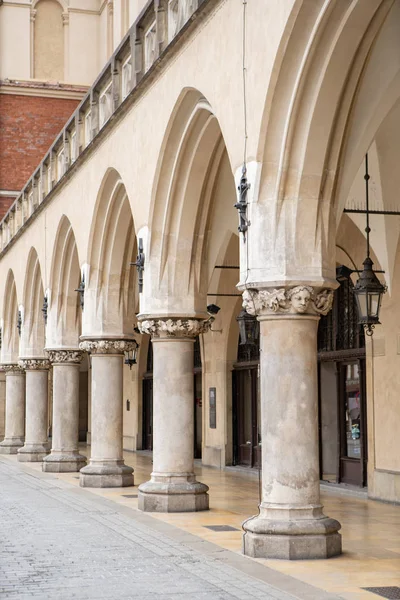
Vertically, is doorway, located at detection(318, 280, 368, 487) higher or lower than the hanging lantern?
lower

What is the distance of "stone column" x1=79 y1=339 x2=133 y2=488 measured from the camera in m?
17.3

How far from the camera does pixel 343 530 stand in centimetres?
1203

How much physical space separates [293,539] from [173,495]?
13.9 ft

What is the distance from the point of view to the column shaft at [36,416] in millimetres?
24375

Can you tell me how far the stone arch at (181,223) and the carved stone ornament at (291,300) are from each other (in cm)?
391

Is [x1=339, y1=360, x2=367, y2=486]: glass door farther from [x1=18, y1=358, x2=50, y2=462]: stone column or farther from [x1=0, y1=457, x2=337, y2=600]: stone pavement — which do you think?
[x1=18, y1=358, x2=50, y2=462]: stone column

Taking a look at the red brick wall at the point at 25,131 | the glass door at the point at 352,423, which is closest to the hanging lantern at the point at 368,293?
the glass door at the point at 352,423

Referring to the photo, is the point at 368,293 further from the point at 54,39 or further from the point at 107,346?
the point at 54,39

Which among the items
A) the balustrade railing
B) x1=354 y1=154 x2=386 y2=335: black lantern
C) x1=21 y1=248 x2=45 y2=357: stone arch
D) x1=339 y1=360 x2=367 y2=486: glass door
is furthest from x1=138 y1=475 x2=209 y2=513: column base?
x1=21 y1=248 x2=45 y2=357: stone arch

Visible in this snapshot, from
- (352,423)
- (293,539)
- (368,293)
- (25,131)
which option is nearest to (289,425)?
(293,539)

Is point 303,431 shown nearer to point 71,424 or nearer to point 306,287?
point 306,287

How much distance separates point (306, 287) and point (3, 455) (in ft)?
64.9

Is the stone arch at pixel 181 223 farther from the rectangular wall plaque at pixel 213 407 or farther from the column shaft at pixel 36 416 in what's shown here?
the column shaft at pixel 36 416

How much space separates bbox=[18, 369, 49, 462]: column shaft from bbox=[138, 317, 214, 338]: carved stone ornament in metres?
11.1
